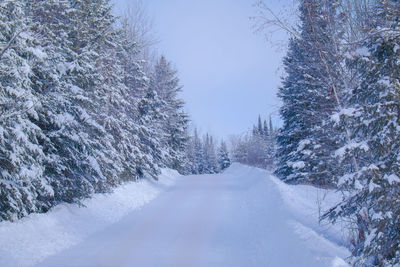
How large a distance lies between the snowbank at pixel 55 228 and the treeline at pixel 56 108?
15.9 inches

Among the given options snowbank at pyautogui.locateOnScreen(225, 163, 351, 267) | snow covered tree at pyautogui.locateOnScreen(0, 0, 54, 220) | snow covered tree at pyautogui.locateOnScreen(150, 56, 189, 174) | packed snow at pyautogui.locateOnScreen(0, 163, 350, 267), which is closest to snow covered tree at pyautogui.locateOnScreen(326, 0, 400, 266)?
snowbank at pyautogui.locateOnScreen(225, 163, 351, 267)

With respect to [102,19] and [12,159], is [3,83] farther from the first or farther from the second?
[102,19]

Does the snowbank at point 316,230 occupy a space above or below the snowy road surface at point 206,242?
above

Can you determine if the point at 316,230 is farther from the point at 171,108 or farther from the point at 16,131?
the point at 171,108

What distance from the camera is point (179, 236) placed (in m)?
Answer: 7.70

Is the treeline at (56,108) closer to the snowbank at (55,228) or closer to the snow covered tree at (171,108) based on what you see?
the snowbank at (55,228)

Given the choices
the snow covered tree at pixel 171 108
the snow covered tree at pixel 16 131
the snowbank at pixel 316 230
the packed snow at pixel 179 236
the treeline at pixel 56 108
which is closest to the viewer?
the snowbank at pixel 316 230

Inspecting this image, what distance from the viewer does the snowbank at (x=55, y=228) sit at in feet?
20.1

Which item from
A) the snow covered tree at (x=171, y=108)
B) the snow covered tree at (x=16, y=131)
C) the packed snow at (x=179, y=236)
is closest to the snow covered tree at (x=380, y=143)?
the packed snow at (x=179, y=236)

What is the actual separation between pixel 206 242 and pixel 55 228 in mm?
4334

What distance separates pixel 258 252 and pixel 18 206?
6084 mm

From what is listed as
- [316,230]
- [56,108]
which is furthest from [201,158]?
[316,230]

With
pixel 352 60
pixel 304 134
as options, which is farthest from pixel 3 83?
pixel 304 134

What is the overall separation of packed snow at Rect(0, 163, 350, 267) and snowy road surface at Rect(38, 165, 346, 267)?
0.02 metres
